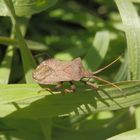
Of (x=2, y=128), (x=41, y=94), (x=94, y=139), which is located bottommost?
(x=94, y=139)

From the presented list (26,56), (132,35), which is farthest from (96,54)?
(26,56)

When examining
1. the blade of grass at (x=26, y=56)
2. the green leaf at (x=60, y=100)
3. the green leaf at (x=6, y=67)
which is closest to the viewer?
the green leaf at (x=60, y=100)

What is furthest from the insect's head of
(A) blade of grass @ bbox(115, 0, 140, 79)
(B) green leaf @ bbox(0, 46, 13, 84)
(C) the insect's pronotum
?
(A) blade of grass @ bbox(115, 0, 140, 79)

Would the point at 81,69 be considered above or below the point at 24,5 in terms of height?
below

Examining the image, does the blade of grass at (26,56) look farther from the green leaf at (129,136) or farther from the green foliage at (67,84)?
the green leaf at (129,136)

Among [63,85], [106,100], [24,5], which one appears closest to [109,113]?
[106,100]

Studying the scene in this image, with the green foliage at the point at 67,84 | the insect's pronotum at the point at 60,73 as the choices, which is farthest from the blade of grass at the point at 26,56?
the insect's pronotum at the point at 60,73

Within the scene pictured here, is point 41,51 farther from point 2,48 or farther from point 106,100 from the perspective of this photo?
point 106,100

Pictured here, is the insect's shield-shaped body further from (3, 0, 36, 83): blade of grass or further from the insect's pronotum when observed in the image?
(3, 0, 36, 83): blade of grass
